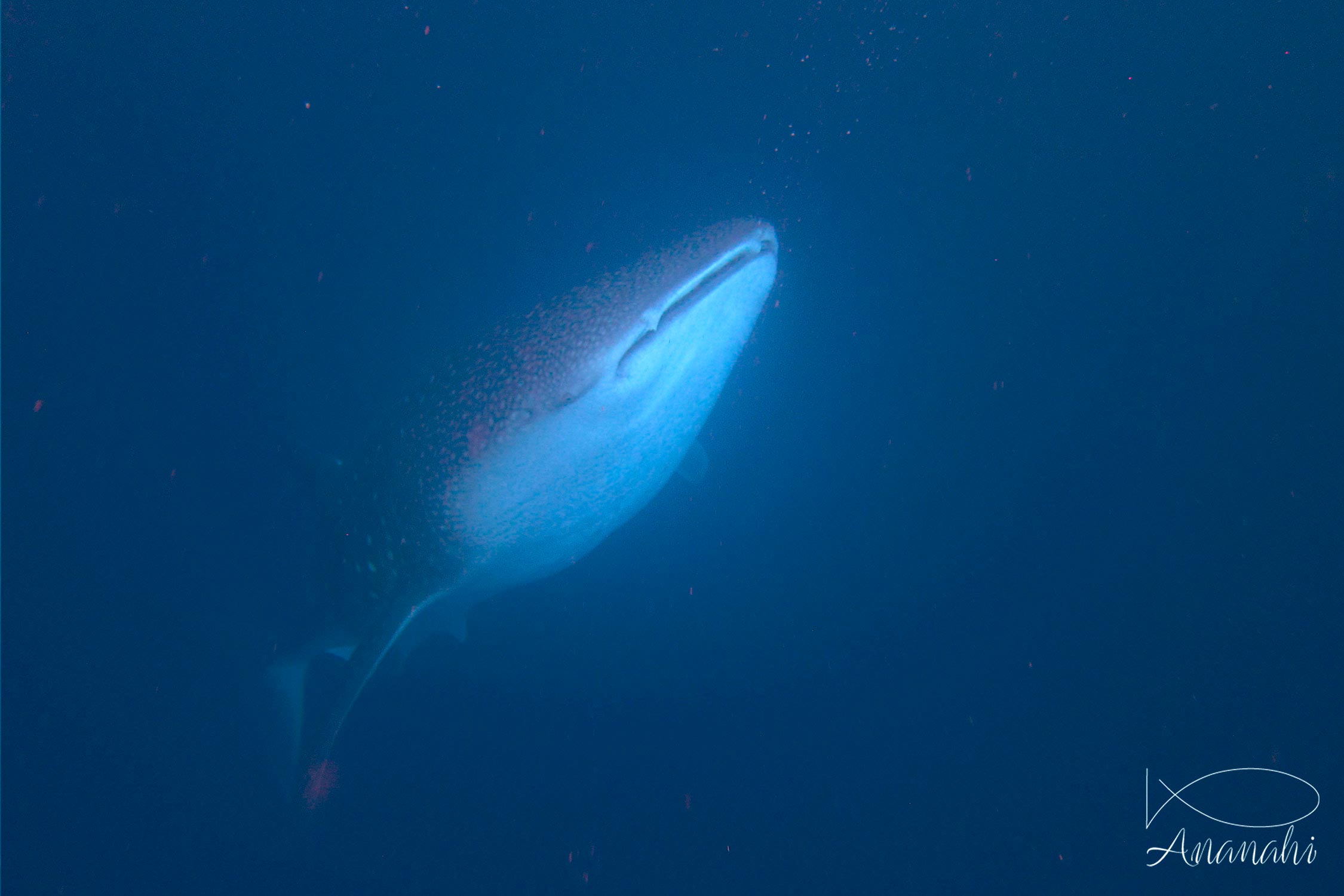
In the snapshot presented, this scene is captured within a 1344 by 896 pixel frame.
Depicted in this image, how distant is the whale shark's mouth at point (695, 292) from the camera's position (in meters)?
1.48

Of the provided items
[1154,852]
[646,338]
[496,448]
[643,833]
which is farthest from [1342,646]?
[496,448]

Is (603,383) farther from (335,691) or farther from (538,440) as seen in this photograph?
(335,691)

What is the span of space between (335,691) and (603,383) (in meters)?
1.60

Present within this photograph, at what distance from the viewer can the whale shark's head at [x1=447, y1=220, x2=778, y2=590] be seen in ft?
4.91

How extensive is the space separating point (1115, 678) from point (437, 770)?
4221mm

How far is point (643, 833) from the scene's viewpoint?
9.29 feet
